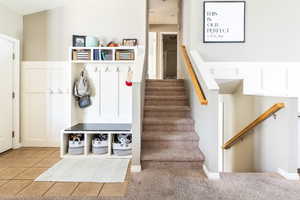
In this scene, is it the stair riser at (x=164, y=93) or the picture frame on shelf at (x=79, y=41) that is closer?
the picture frame on shelf at (x=79, y=41)

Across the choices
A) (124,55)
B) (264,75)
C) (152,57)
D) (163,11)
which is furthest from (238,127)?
(152,57)

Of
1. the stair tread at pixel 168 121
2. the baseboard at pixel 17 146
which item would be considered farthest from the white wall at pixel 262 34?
the baseboard at pixel 17 146

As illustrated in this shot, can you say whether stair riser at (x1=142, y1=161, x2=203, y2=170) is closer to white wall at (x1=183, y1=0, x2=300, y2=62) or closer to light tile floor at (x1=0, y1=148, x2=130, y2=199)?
light tile floor at (x1=0, y1=148, x2=130, y2=199)

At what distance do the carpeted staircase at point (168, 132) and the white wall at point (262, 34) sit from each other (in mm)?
1022

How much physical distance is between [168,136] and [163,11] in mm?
4025

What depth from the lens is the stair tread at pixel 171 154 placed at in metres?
2.73

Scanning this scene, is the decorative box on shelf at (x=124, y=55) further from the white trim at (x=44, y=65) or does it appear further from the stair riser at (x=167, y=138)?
the stair riser at (x=167, y=138)

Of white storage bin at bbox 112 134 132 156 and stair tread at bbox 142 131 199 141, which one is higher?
stair tread at bbox 142 131 199 141

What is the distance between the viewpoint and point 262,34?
3.71 metres

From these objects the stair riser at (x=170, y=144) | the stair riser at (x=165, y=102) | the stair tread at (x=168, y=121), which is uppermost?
the stair riser at (x=165, y=102)

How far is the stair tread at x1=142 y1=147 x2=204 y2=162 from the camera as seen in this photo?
8.96ft

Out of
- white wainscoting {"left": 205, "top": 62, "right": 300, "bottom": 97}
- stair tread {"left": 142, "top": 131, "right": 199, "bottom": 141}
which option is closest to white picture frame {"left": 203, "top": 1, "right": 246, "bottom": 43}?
white wainscoting {"left": 205, "top": 62, "right": 300, "bottom": 97}

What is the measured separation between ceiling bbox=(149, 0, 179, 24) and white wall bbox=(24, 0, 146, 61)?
1.33 m

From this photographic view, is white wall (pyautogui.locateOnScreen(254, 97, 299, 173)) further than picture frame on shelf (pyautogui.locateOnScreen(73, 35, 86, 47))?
No
